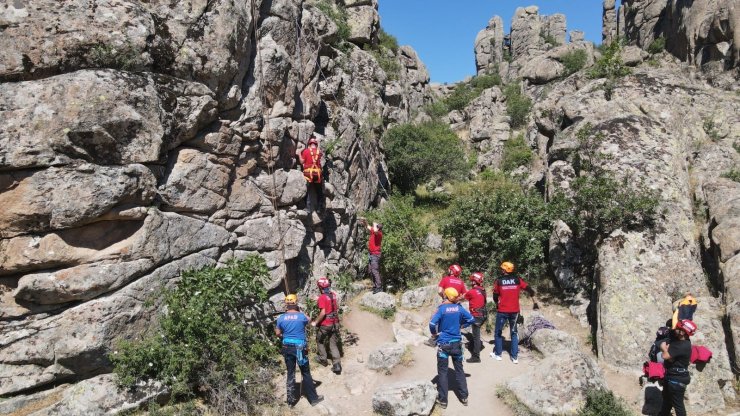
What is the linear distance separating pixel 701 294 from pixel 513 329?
15.1 feet

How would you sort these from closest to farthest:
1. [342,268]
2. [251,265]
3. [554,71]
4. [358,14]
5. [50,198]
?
[50,198], [251,265], [342,268], [358,14], [554,71]

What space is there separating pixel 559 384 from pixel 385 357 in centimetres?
350

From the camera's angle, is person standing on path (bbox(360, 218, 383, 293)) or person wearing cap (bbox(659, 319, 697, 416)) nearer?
person wearing cap (bbox(659, 319, 697, 416))

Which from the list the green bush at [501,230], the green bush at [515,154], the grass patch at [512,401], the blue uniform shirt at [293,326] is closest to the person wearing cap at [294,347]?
the blue uniform shirt at [293,326]

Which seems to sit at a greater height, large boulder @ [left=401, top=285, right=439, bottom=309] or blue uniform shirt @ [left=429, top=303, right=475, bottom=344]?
blue uniform shirt @ [left=429, top=303, right=475, bottom=344]

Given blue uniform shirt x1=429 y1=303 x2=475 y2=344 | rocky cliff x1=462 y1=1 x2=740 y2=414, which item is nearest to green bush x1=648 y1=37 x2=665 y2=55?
rocky cliff x1=462 y1=1 x2=740 y2=414

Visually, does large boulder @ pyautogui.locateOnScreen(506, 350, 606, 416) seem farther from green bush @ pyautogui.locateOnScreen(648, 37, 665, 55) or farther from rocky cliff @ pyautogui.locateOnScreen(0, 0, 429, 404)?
green bush @ pyautogui.locateOnScreen(648, 37, 665, 55)

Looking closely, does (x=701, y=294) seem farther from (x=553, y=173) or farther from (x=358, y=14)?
(x=358, y=14)

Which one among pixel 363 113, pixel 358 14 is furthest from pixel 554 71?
pixel 363 113

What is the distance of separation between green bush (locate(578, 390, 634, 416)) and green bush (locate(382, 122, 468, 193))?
14982 millimetres

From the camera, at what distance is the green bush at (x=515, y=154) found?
85.7ft

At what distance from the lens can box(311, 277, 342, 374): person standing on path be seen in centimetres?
898

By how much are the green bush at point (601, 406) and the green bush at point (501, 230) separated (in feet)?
17.8

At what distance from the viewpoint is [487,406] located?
7.97 meters
